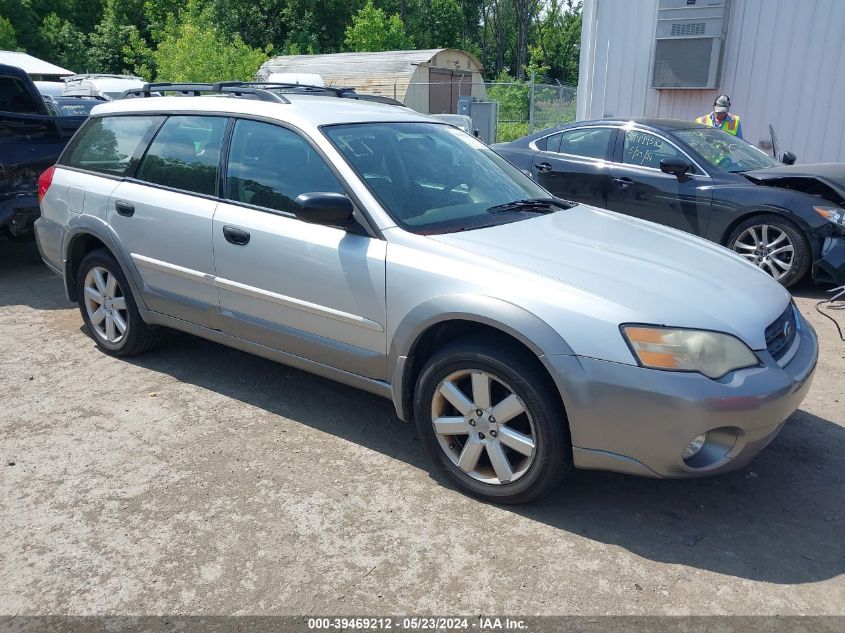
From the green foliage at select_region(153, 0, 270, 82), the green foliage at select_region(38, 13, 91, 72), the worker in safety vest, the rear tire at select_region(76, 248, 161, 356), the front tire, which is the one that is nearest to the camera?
the front tire

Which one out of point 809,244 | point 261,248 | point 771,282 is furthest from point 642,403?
point 809,244

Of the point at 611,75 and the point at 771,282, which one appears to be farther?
Answer: the point at 611,75

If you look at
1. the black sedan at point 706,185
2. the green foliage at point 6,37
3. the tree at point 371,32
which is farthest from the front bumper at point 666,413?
the green foliage at point 6,37

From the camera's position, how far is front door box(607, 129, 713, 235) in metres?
6.86

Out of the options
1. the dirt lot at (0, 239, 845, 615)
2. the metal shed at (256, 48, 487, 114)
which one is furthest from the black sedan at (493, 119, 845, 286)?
the metal shed at (256, 48, 487, 114)

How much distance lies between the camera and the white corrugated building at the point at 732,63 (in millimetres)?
9734

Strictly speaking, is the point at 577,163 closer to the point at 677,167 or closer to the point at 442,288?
the point at 677,167

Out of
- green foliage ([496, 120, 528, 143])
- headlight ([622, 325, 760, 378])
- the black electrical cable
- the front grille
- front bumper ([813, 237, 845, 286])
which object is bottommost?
green foliage ([496, 120, 528, 143])

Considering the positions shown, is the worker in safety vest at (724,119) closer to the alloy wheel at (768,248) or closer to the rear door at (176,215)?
the alloy wheel at (768,248)

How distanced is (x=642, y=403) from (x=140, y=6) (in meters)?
46.9

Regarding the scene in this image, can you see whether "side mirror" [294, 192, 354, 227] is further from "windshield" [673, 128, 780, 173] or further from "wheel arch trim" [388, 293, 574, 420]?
"windshield" [673, 128, 780, 173]

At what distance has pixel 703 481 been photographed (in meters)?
3.40

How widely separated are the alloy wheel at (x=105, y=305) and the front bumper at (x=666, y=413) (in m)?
3.20

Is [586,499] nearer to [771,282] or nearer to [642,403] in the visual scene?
[642,403]
